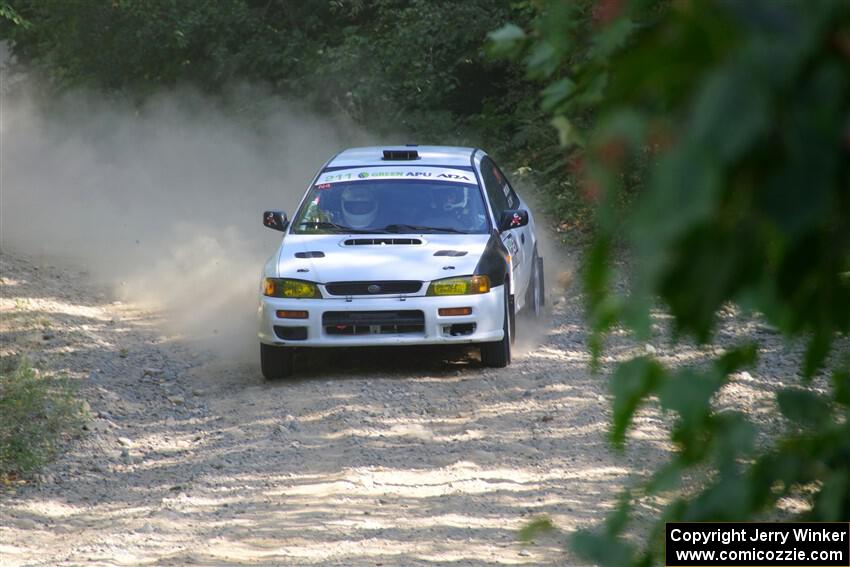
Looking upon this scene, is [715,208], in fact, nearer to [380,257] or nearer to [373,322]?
[373,322]

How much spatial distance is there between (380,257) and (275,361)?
119cm

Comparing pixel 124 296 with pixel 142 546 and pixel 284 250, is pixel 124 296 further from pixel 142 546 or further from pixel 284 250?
pixel 142 546

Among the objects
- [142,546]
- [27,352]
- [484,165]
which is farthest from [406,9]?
[142,546]

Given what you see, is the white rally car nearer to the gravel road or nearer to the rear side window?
the rear side window

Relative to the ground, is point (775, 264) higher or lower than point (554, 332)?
higher

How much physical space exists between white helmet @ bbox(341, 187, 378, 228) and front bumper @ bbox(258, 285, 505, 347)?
1.14 meters

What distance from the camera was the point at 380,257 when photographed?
32.0ft

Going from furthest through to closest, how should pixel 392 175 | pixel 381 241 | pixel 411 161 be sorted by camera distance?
1. pixel 411 161
2. pixel 392 175
3. pixel 381 241

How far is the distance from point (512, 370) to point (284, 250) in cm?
209

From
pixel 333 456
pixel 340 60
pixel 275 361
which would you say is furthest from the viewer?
pixel 340 60

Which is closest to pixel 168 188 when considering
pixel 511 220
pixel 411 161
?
pixel 411 161

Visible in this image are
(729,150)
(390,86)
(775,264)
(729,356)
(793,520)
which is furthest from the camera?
(390,86)

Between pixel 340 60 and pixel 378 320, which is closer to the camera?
pixel 378 320

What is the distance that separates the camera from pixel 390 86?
20.4 m
